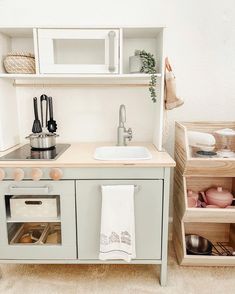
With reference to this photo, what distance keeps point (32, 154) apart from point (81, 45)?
0.84 m

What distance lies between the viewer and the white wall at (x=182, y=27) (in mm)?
1945

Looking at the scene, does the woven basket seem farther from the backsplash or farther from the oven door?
the oven door

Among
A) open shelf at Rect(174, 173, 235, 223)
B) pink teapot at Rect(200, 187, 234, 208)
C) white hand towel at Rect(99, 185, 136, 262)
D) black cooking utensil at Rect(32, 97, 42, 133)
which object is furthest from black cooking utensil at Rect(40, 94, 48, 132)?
pink teapot at Rect(200, 187, 234, 208)

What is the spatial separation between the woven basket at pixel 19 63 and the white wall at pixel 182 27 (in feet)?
1.12

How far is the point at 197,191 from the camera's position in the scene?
2.03m

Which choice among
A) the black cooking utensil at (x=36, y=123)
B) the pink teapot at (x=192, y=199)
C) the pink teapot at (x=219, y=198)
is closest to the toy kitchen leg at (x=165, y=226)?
the pink teapot at (x=192, y=199)

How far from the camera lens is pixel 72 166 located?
4.91 feet

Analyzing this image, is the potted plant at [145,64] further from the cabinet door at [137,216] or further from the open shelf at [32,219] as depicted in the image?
the open shelf at [32,219]

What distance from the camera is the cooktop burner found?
5.16 feet

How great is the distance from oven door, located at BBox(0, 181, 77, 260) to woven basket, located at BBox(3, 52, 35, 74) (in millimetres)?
753

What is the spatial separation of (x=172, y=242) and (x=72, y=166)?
114 cm

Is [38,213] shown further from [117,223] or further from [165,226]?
[165,226]

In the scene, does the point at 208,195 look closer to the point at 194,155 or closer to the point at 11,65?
the point at 194,155

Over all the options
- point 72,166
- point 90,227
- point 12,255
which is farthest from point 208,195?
point 12,255
